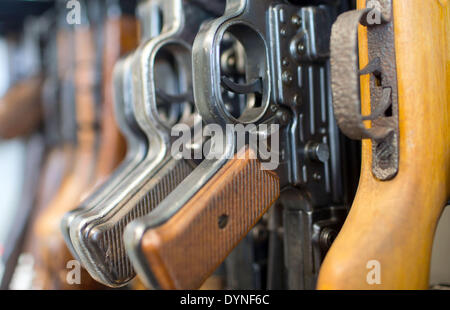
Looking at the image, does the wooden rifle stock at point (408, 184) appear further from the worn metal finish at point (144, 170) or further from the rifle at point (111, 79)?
the rifle at point (111, 79)

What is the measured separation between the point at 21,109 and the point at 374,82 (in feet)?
3.86

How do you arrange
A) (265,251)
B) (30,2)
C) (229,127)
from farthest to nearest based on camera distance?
Answer: (30,2) < (265,251) < (229,127)

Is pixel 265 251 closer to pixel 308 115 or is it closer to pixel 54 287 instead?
pixel 308 115

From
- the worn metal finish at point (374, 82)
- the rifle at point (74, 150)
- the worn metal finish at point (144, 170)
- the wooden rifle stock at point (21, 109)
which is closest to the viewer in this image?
the worn metal finish at point (374, 82)

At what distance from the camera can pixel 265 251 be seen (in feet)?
3.02

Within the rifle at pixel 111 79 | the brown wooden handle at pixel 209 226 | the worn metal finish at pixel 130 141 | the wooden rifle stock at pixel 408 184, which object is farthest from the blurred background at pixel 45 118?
the wooden rifle stock at pixel 408 184

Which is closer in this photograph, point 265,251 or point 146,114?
point 146,114

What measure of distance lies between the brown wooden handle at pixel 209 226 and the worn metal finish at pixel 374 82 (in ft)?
0.47

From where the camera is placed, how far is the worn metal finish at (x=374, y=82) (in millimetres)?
490

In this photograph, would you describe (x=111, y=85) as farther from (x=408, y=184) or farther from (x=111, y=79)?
(x=408, y=184)

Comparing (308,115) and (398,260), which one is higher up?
(308,115)

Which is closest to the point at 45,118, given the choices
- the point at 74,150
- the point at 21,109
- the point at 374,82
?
the point at 21,109
